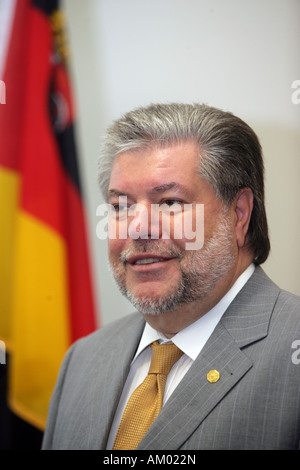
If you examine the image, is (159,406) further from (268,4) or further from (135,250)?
(268,4)

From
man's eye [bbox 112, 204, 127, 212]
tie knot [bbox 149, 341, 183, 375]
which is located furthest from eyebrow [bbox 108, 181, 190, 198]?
tie knot [bbox 149, 341, 183, 375]

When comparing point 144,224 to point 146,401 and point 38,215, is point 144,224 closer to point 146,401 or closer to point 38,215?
point 146,401

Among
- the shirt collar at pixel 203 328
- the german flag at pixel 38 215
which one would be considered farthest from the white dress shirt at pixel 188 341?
the german flag at pixel 38 215

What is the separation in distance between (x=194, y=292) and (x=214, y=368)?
0.59ft

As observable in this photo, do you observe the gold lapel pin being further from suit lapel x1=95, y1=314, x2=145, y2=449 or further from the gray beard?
suit lapel x1=95, y1=314, x2=145, y2=449

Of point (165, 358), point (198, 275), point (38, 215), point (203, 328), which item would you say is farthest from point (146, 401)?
point (38, 215)

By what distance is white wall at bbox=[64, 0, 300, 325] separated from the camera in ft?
4.66

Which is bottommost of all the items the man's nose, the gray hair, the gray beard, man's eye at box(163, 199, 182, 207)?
the gray beard

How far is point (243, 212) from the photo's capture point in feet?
4.31

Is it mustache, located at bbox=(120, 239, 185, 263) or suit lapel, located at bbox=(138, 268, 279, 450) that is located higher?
mustache, located at bbox=(120, 239, 185, 263)

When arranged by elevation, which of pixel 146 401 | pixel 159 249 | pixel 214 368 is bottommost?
pixel 146 401

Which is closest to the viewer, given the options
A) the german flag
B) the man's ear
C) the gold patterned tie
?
the gold patterned tie
